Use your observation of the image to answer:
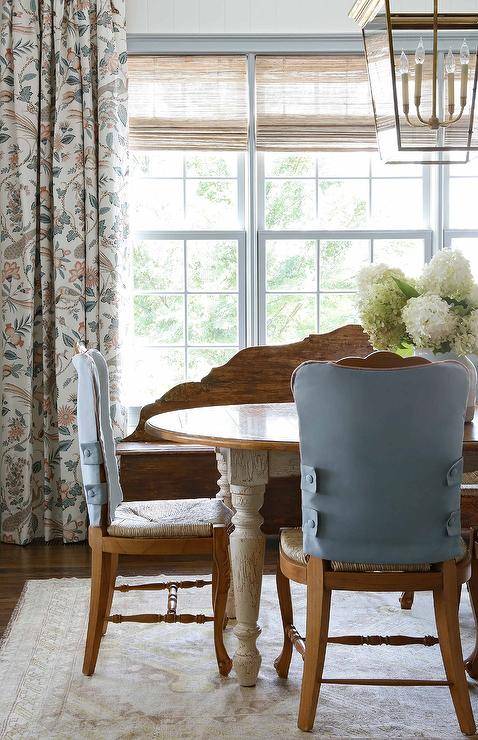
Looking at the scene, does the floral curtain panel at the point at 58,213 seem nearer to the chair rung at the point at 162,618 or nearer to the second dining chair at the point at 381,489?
the chair rung at the point at 162,618

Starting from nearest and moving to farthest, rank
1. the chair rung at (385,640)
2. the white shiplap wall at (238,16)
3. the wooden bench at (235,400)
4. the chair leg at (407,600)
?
the chair rung at (385,640) < the chair leg at (407,600) < the wooden bench at (235,400) < the white shiplap wall at (238,16)

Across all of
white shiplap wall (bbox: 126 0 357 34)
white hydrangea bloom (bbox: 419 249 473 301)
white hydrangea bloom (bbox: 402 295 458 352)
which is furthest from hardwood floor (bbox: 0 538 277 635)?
white shiplap wall (bbox: 126 0 357 34)

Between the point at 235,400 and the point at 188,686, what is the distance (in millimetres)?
1888

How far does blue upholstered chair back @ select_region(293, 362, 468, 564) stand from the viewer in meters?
2.00

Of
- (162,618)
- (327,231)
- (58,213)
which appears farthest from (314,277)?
(162,618)

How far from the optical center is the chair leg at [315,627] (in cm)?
213

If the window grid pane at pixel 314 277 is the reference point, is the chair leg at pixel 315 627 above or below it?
below

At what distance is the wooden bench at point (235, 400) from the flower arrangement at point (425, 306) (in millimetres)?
1436

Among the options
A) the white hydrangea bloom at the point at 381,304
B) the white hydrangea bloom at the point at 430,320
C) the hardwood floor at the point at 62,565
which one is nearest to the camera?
the white hydrangea bloom at the point at 430,320

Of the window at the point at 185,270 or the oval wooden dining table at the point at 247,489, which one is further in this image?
the window at the point at 185,270

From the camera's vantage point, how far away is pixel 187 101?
4.34 metres

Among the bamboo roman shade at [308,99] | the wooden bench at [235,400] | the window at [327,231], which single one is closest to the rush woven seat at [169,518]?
the wooden bench at [235,400]

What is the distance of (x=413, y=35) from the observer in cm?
236

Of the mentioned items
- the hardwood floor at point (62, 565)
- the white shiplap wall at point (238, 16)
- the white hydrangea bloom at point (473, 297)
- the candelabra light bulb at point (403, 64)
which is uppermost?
the white shiplap wall at point (238, 16)
